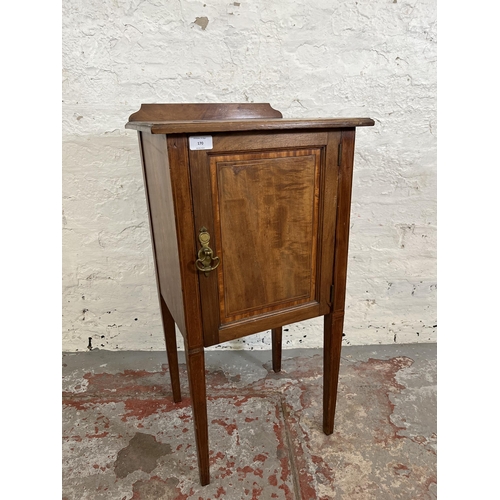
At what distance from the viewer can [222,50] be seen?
177cm

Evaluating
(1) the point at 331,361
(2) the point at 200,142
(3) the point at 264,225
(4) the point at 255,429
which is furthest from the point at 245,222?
(4) the point at 255,429

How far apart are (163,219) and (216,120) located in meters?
0.53

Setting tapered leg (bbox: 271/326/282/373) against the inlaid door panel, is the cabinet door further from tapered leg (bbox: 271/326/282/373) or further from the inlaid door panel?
tapered leg (bbox: 271/326/282/373)

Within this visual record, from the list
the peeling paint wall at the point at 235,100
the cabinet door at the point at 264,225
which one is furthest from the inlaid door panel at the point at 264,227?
the peeling paint wall at the point at 235,100

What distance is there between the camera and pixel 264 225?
1233mm

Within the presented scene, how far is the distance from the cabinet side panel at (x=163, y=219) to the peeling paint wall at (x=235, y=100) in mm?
514

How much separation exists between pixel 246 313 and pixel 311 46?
1269mm

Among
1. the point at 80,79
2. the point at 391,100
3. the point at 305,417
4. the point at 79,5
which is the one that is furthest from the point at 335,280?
the point at 79,5

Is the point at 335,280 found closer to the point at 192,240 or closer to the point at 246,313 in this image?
the point at 246,313

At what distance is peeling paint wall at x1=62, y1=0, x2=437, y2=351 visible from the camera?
5.70 feet

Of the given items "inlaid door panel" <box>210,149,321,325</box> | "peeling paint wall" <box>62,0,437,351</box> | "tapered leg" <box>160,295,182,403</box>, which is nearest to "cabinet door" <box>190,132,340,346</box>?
"inlaid door panel" <box>210,149,321,325</box>

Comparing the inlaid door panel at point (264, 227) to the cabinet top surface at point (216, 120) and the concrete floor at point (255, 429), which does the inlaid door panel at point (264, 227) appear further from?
the concrete floor at point (255, 429)

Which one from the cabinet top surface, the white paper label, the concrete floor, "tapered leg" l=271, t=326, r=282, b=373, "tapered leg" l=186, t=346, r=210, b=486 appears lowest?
the concrete floor

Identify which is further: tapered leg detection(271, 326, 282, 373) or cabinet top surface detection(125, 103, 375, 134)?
tapered leg detection(271, 326, 282, 373)
